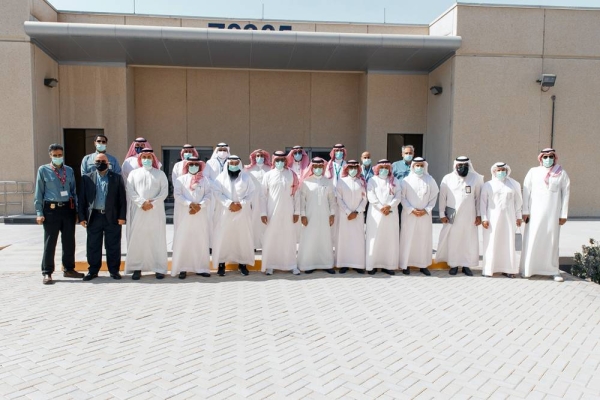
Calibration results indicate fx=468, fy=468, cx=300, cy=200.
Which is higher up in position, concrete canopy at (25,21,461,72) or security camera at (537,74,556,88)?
concrete canopy at (25,21,461,72)

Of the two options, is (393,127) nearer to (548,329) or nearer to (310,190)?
(310,190)

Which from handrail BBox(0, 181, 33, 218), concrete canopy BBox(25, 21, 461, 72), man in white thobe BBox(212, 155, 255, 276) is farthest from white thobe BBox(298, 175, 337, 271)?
handrail BBox(0, 181, 33, 218)

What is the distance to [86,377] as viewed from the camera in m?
3.51

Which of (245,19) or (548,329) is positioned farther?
(245,19)

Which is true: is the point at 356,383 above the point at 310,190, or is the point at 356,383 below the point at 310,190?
below

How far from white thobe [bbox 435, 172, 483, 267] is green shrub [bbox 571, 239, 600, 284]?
1.60 meters

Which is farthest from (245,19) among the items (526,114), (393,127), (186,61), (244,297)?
(244,297)

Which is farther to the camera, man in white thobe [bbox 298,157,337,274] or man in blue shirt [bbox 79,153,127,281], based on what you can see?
man in white thobe [bbox 298,157,337,274]

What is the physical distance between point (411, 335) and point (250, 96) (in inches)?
483

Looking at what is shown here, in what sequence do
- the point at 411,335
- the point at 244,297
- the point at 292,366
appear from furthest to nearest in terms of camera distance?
1. the point at 244,297
2. the point at 411,335
3. the point at 292,366

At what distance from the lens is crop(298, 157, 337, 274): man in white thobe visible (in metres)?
7.18

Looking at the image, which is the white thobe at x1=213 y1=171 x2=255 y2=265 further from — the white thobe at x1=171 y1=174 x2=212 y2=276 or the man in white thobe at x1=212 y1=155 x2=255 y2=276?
the white thobe at x1=171 y1=174 x2=212 y2=276

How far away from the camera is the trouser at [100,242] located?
646 cm

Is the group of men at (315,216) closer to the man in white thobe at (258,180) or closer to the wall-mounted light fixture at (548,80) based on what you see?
the man in white thobe at (258,180)
